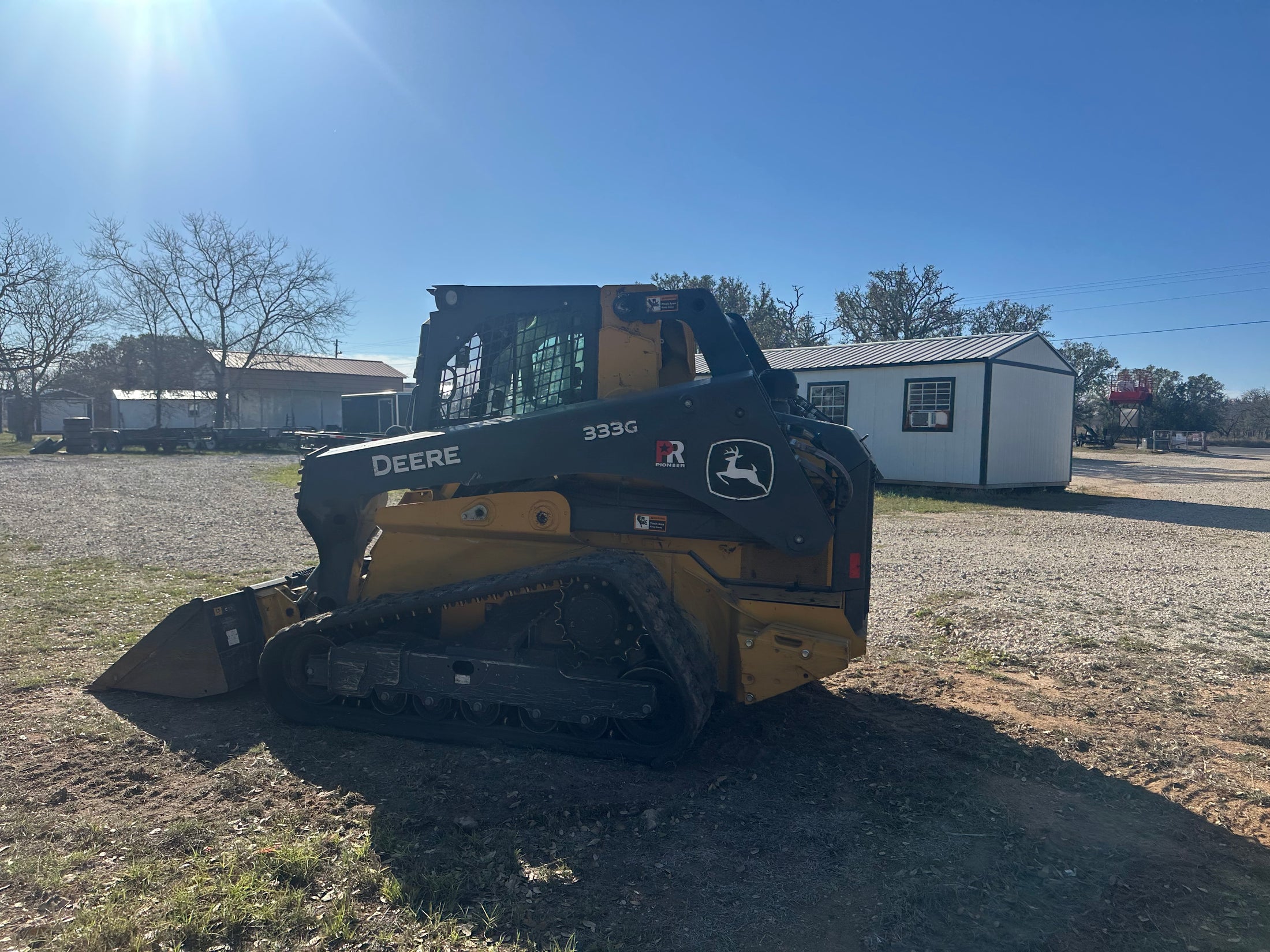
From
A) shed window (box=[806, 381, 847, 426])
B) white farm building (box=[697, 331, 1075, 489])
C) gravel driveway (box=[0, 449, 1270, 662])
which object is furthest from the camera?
shed window (box=[806, 381, 847, 426])

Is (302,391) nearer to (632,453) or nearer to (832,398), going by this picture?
(832,398)

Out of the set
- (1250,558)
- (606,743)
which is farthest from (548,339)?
(1250,558)

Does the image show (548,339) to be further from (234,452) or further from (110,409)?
(110,409)

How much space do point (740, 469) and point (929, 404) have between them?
17510 mm

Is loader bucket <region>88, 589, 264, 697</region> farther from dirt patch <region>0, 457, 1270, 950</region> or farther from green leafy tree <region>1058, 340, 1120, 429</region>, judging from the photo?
green leafy tree <region>1058, 340, 1120, 429</region>

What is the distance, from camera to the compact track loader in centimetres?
456

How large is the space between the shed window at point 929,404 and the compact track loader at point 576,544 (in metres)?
16.2

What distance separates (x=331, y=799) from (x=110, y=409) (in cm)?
6324

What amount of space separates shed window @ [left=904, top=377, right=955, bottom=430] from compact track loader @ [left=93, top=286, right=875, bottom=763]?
16.2 m

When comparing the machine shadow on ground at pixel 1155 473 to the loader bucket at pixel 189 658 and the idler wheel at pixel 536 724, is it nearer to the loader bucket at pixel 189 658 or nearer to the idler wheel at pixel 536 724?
the idler wheel at pixel 536 724

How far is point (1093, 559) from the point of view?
1166cm

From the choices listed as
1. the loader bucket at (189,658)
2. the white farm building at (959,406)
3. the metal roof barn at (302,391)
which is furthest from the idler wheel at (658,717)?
the metal roof barn at (302,391)

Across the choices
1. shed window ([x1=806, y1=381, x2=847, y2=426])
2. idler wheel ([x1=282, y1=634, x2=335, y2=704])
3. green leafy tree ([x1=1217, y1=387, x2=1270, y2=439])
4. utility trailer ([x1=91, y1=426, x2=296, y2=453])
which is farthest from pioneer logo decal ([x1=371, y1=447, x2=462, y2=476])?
green leafy tree ([x1=1217, y1=387, x2=1270, y2=439])

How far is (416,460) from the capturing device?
489 centimetres
